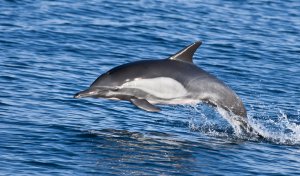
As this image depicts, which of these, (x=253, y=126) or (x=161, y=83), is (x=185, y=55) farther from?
(x=253, y=126)

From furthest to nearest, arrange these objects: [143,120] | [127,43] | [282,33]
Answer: [282,33]
[127,43]
[143,120]

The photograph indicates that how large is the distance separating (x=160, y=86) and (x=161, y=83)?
2.6 inches

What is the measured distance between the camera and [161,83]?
1795 centimetres

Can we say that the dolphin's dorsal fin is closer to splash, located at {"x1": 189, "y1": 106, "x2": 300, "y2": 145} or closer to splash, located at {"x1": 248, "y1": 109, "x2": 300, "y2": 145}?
splash, located at {"x1": 189, "y1": 106, "x2": 300, "y2": 145}

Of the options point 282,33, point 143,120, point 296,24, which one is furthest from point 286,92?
point 296,24

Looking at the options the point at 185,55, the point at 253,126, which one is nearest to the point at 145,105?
the point at 185,55

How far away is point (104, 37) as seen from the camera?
29.6m

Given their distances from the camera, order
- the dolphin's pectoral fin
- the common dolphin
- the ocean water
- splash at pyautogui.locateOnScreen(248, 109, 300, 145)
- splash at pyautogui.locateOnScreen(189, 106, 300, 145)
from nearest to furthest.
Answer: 1. the ocean water
2. the dolphin's pectoral fin
3. the common dolphin
4. splash at pyautogui.locateOnScreen(189, 106, 300, 145)
5. splash at pyautogui.locateOnScreen(248, 109, 300, 145)

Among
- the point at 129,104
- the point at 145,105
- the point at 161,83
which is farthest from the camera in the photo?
the point at 129,104

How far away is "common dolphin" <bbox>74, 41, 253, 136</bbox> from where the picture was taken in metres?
17.9

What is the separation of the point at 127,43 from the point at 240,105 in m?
11.1

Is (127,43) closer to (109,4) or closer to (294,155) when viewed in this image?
(109,4)

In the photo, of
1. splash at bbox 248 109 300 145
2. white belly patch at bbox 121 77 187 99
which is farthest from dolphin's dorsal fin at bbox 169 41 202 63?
splash at bbox 248 109 300 145

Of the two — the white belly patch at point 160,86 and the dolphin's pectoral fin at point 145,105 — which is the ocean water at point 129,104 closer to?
the dolphin's pectoral fin at point 145,105
